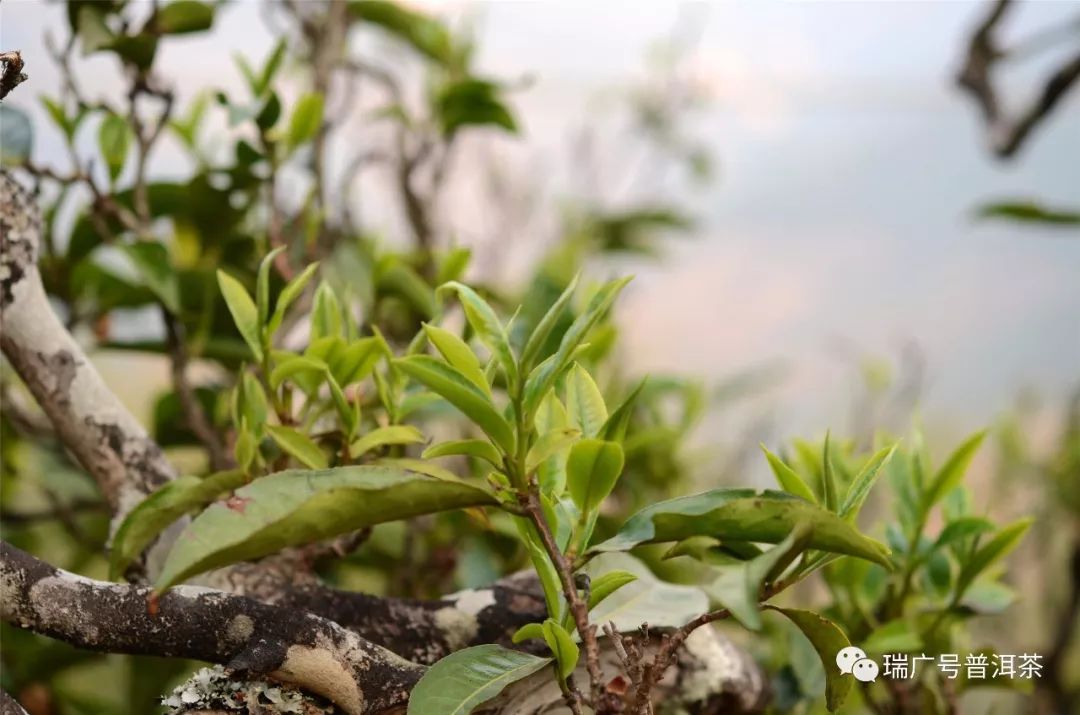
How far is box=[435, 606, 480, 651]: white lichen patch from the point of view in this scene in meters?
0.44

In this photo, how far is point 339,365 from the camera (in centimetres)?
45

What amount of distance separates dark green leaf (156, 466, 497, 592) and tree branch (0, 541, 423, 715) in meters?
0.08

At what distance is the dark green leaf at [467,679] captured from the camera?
320mm

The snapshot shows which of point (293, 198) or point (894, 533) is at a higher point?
point (293, 198)

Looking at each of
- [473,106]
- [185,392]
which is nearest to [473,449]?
[185,392]

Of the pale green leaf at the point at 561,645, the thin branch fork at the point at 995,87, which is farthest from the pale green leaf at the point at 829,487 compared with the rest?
the thin branch fork at the point at 995,87

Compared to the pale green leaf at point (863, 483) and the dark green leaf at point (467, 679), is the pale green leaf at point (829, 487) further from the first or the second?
the dark green leaf at point (467, 679)

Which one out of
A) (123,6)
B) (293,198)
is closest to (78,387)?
(123,6)

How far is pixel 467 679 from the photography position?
12.9 inches

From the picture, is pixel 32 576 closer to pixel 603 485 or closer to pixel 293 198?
pixel 603 485

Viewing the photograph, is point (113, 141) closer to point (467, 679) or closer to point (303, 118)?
point (303, 118)

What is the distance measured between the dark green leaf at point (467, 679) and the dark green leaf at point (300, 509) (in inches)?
2.5

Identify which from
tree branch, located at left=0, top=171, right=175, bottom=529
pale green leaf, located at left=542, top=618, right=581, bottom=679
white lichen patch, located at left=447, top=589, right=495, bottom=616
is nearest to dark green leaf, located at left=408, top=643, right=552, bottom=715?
pale green leaf, located at left=542, top=618, right=581, bottom=679

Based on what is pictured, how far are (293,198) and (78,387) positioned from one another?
661 millimetres
